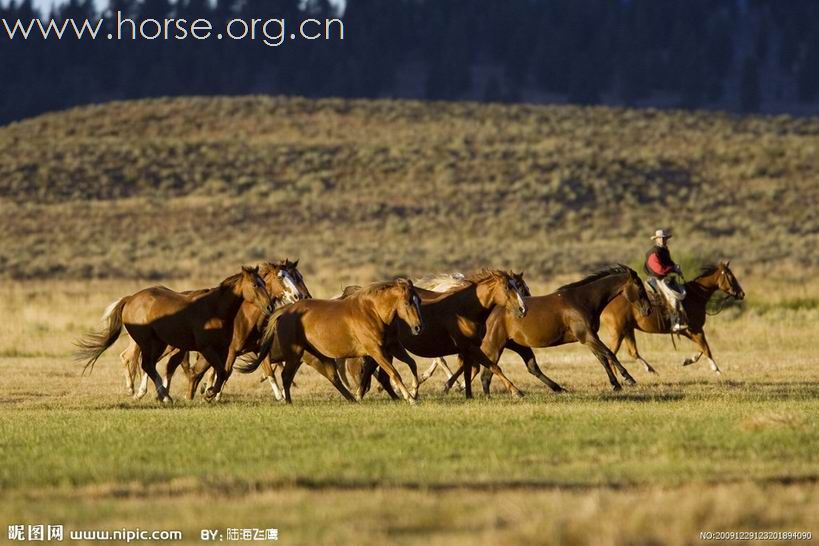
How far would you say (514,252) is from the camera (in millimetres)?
55625

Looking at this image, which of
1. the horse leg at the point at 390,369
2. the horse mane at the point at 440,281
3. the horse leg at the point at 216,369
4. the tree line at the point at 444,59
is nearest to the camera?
the horse leg at the point at 390,369

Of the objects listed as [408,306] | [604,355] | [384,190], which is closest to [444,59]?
[384,190]

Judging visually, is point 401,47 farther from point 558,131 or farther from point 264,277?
point 264,277

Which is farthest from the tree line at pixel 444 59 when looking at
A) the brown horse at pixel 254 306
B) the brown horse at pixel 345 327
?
the brown horse at pixel 345 327

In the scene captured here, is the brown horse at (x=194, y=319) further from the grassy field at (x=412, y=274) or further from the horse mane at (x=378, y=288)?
the horse mane at (x=378, y=288)

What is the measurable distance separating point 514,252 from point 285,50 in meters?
85.7

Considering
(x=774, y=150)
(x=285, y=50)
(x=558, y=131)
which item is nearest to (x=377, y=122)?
(x=558, y=131)

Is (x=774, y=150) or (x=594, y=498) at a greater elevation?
(x=774, y=150)

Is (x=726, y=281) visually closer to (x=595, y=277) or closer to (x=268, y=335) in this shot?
(x=595, y=277)

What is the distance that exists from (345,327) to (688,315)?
7.02m

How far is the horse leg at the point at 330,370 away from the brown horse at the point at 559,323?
1439mm

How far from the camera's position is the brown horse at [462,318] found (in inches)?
699

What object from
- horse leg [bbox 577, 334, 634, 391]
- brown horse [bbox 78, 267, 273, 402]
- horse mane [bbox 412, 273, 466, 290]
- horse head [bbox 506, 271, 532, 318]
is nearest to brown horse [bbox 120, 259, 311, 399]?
brown horse [bbox 78, 267, 273, 402]

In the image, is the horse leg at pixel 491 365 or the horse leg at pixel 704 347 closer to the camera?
the horse leg at pixel 491 365
